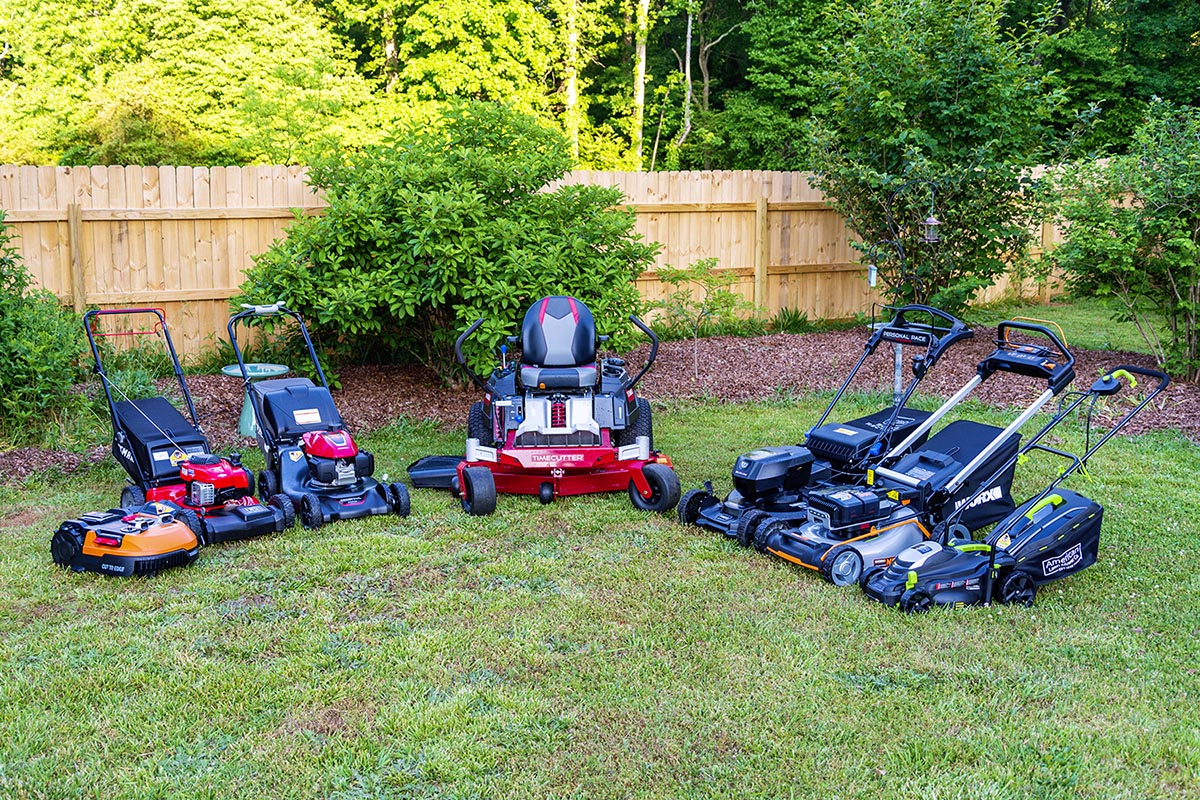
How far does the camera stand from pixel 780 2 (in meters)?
23.2

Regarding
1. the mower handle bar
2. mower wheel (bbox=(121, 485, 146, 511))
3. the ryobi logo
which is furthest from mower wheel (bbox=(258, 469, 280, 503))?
the ryobi logo

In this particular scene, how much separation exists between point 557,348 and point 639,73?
17.6m

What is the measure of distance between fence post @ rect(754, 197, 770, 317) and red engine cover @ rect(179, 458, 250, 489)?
27.3 feet

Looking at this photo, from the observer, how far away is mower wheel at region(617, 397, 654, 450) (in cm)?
733

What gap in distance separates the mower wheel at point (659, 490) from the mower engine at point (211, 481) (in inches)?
97.1

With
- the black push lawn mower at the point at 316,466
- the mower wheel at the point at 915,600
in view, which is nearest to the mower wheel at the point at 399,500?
the black push lawn mower at the point at 316,466

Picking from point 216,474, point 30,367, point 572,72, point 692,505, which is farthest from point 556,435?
point 572,72

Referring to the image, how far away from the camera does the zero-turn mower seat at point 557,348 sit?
716cm

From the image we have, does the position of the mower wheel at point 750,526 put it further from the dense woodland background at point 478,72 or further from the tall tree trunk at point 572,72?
the tall tree trunk at point 572,72

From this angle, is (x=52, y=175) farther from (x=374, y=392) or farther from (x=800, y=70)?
(x=800, y=70)

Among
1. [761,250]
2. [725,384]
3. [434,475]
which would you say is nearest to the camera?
[434,475]

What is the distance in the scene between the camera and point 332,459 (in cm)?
662

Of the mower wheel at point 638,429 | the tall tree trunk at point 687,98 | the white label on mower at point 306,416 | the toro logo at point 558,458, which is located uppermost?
the tall tree trunk at point 687,98

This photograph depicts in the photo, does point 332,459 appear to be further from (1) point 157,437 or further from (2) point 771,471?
(2) point 771,471
